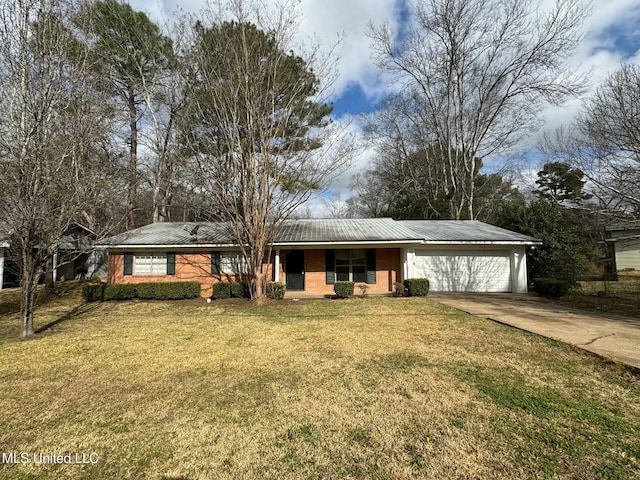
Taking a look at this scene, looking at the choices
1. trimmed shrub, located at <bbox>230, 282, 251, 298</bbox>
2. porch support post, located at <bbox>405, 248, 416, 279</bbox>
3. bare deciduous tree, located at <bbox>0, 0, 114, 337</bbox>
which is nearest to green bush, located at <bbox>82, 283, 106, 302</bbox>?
trimmed shrub, located at <bbox>230, 282, 251, 298</bbox>

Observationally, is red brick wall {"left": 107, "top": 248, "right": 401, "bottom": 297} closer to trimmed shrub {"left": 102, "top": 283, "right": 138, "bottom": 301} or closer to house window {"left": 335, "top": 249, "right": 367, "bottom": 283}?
house window {"left": 335, "top": 249, "right": 367, "bottom": 283}

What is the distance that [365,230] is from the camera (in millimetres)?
14891

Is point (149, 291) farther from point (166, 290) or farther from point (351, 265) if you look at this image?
point (351, 265)

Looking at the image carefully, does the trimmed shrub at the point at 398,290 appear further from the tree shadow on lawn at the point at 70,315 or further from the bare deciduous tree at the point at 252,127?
the tree shadow on lawn at the point at 70,315

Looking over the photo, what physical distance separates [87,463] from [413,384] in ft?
11.5

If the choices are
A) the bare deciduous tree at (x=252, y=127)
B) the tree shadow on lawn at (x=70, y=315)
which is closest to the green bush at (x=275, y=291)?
the bare deciduous tree at (x=252, y=127)

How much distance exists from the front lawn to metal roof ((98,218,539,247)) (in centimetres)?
681

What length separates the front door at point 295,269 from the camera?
1409 centimetres

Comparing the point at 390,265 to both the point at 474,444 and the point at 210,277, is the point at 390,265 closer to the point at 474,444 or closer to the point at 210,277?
the point at 210,277

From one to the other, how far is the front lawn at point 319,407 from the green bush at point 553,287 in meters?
7.03

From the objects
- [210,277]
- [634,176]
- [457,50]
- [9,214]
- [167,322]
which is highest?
[457,50]

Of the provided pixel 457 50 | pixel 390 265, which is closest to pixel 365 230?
pixel 390 265

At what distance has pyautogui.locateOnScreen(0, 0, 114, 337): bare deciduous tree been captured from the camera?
20.1 feet

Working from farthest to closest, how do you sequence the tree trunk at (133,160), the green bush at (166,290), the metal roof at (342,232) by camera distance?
1. the tree trunk at (133,160)
2. the metal roof at (342,232)
3. the green bush at (166,290)
